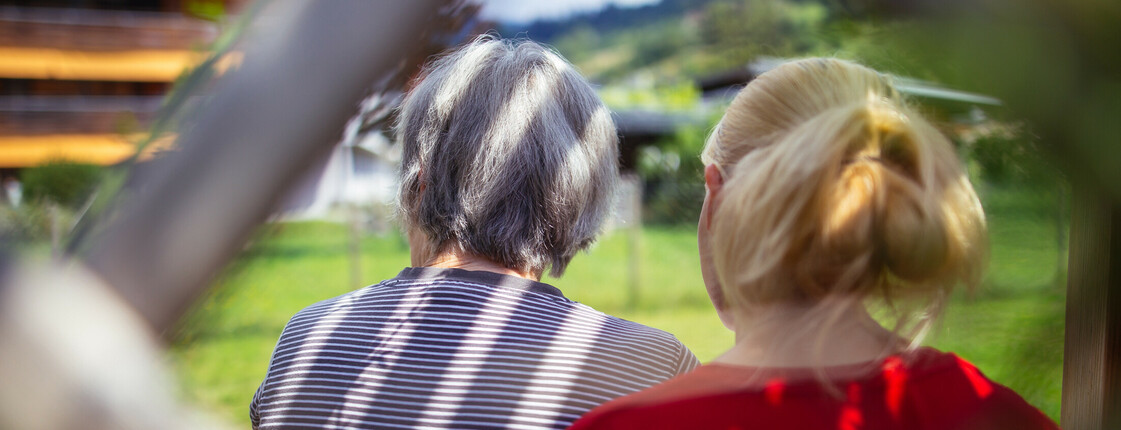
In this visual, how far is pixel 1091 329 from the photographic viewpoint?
1049mm

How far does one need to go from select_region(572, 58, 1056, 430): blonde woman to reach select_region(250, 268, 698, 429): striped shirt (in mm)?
311

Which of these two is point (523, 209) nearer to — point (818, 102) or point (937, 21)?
point (818, 102)

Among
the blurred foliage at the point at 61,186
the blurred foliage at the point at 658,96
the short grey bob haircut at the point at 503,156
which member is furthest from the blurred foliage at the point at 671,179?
the short grey bob haircut at the point at 503,156

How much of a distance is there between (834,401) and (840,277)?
0.52 ft

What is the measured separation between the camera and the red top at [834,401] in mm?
891

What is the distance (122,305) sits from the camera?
0.41m

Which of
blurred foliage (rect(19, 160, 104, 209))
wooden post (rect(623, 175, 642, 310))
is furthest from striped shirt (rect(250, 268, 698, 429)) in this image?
wooden post (rect(623, 175, 642, 310))

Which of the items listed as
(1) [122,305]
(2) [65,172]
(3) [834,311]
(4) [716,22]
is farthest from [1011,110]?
(4) [716,22]

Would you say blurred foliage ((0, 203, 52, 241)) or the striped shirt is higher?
blurred foliage ((0, 203, 52, 241))

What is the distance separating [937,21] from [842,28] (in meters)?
1.26

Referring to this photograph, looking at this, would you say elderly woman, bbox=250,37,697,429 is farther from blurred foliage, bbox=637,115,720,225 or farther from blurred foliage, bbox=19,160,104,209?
blurred foliage, bbox=637,115,720,225

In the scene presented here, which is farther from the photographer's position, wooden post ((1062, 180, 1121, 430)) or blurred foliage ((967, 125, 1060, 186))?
wooden post ((1062, 180, 1121, 430))

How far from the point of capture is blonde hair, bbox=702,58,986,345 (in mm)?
903

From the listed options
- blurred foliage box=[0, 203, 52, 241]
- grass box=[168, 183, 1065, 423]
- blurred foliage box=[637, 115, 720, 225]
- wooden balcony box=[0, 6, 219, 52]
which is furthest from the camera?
blurred foliage box=[637, 115, 720, 225]
